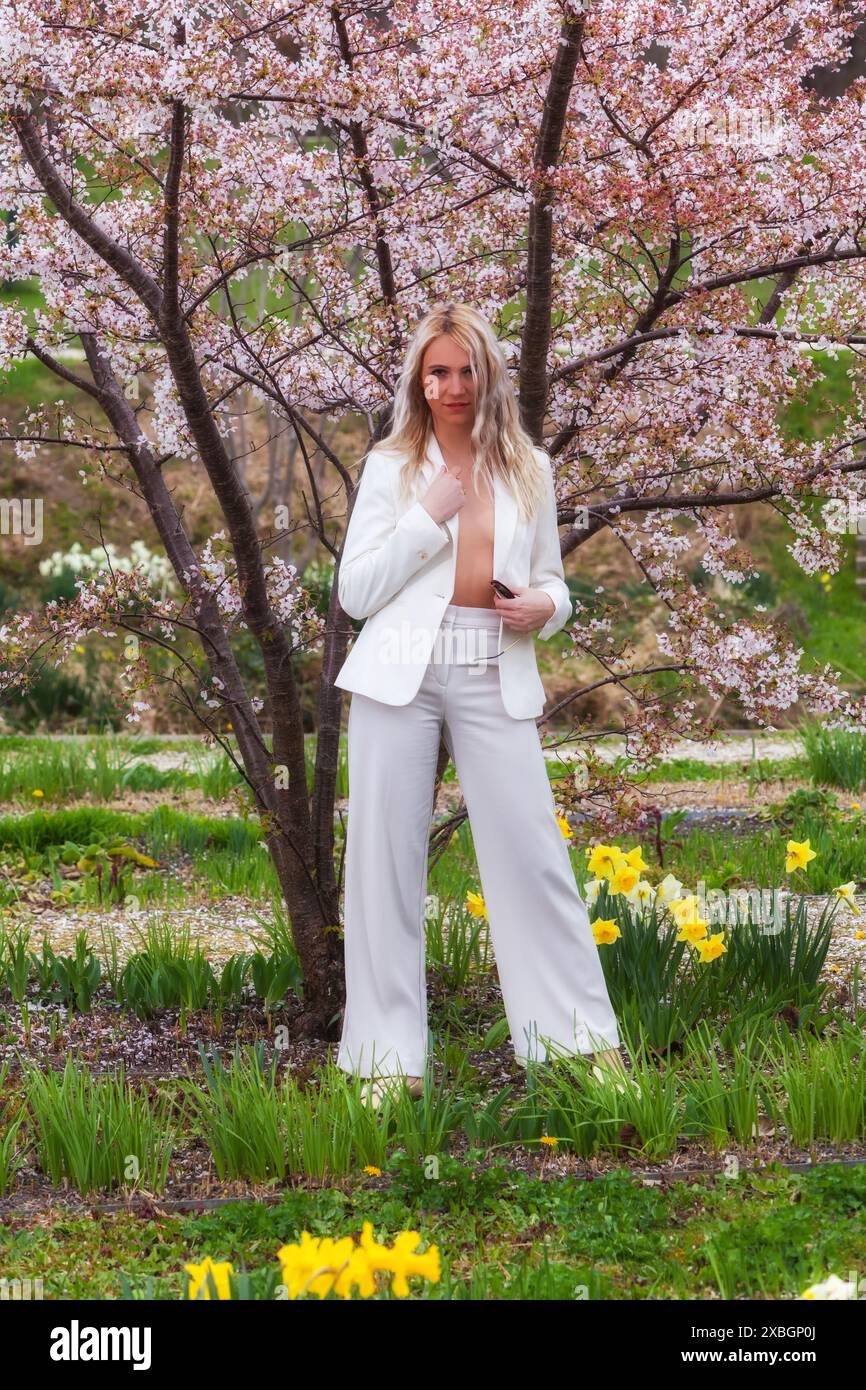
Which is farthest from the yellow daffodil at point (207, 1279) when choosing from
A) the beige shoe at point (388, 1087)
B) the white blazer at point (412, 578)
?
the white blazer at point (412, 578)

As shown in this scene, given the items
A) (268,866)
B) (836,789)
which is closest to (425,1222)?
(268,866)

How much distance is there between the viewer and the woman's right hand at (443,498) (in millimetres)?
3510

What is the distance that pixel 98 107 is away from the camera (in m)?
3.48

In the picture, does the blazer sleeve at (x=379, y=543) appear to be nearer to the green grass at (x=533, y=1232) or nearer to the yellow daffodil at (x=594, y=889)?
the green grass at (x=533, y=1232)

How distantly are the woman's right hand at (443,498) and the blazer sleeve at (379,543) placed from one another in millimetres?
21

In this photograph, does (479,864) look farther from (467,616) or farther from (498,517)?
(498,517)

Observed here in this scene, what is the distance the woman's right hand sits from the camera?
11.5 ft

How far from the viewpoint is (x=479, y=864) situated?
12.0ft

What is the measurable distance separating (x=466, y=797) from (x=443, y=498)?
73cm

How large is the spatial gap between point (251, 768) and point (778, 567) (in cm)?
980

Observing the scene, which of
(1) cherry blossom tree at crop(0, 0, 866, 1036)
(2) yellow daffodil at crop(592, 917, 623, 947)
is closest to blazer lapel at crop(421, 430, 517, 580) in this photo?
(1) cherry blossom tree at crop(0, 0, 866, 1036)

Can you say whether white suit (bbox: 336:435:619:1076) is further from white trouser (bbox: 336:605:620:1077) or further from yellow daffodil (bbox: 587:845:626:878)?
yellow daffodil (bbox: 587:845:626:878)

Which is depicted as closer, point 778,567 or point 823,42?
point 823,42
